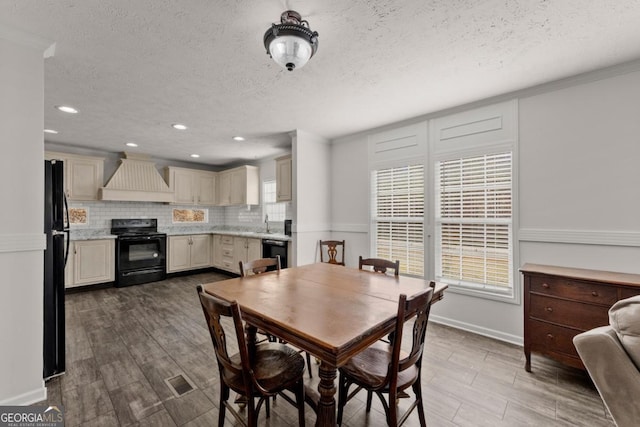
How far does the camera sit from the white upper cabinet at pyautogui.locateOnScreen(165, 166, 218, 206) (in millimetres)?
5688

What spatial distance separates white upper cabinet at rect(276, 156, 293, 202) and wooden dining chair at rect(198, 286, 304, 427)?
3057 mm

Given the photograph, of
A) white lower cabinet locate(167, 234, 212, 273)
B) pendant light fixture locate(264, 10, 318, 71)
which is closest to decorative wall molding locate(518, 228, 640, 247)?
pendant light fixture locate(264, 10, 318, 71)

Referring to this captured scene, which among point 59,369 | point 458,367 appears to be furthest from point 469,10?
point 59,369

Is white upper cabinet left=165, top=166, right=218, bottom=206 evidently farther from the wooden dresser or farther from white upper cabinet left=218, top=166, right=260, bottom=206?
the wooden dresser

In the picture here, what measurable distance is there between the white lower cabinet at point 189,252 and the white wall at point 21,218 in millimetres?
3760

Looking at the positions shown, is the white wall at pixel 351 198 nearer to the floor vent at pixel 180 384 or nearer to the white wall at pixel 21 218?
the floor vent at pixel 180 384

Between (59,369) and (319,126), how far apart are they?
356 centimetres

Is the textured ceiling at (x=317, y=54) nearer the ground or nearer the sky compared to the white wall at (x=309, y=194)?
nearer the sky

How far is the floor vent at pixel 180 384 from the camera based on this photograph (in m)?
1.99

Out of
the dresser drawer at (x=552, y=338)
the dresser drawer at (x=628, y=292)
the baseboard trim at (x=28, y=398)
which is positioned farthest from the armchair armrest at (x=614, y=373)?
the baseboard trim at (x=28, y=398)

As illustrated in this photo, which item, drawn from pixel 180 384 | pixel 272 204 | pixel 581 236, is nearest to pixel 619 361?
pixel 581 236

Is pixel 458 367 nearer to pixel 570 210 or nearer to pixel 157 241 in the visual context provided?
pixel 570 210

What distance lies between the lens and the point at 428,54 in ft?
6.72

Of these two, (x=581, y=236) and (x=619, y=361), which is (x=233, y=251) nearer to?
(x=581, y=236)
